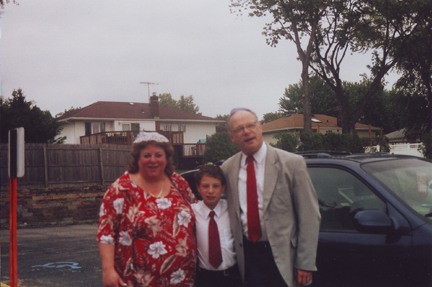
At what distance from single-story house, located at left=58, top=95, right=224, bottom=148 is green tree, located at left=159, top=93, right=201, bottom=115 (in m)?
41.3

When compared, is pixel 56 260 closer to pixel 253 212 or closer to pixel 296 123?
pixel 253 212

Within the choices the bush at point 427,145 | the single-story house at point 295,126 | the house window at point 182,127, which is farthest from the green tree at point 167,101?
the bush at point 427,145

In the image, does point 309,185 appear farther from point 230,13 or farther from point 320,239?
point 230,13

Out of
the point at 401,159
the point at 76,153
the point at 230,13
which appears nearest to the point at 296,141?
the point at 230,13

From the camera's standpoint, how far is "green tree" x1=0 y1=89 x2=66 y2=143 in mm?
19203

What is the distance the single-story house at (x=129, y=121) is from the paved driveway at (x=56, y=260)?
74.6 feet

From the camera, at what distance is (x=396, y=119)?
61031 mm

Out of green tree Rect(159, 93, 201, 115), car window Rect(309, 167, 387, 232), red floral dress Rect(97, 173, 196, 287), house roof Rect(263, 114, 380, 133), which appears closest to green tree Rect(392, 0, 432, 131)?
house roof Rect(263, 114, 380, 133)

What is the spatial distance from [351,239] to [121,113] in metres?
38.6

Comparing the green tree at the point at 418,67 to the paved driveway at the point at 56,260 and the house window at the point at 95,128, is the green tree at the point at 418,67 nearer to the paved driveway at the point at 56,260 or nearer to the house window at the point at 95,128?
the paved driveway at the point at 56,260

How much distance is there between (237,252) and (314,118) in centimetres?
5033

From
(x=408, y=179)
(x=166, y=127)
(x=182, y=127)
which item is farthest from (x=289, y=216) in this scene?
(x=182, y=127)

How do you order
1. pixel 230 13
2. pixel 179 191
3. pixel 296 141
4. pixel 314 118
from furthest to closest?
pixel 314 118 < pixel 230 13 < pixel 296 141 < pixel 179 191

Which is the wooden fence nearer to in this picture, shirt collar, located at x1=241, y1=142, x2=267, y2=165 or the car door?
the car door
